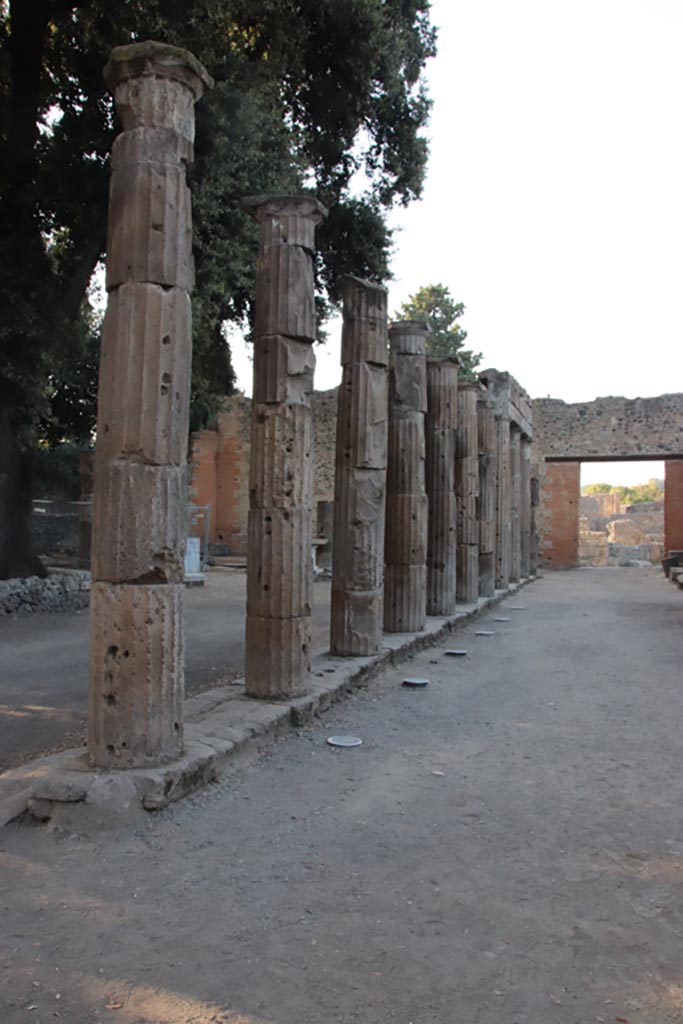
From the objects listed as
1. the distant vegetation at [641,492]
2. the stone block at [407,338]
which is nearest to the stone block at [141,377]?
the stone block at [407,338]

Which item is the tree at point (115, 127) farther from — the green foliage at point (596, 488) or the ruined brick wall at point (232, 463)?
the green foliage at point (596, 488)

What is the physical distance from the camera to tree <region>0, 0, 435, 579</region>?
33.2ft

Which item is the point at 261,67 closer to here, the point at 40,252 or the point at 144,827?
the point at 40,252

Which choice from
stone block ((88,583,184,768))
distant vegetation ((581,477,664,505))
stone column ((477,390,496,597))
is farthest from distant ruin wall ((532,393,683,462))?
distant vegetation ((581,477,664,505))

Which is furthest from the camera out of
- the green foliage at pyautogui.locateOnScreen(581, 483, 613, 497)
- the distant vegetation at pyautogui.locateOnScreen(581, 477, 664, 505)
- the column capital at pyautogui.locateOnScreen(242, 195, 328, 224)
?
the green foliage at pyautogui.locateOnScreen(581, 483, 613, 497)

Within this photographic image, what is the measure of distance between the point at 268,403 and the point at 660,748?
11.9 ft

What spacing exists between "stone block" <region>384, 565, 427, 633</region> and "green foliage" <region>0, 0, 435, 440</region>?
5459 millimetres

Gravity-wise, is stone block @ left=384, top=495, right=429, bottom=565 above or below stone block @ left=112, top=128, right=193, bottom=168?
below

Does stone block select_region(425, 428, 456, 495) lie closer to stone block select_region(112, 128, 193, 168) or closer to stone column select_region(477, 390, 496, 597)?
stone column select_region(477, 390, 496, 597)

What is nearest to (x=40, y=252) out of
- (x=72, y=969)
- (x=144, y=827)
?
(x=144, y=827)

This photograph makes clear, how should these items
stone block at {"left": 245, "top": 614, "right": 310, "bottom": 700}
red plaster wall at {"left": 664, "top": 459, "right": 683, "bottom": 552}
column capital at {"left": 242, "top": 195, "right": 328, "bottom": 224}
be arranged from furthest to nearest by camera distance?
red plaster wall at {"left": 664, "top": 459, "right": 683, "bottom": 552} < column capital at {"left": 242, "top": 195, "right": 328, "bottom": 224} < stone block at {"left": 245, "top": 614, "right": 310, "bottom": 700}

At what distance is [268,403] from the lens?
20.2ft

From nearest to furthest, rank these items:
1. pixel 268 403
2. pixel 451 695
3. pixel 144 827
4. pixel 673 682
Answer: pixel 144 827
pixel 268 403
pixel 451 695
pixel 673 682

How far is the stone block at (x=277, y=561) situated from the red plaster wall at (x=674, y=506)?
72.2 feet
